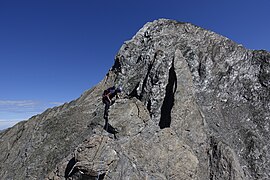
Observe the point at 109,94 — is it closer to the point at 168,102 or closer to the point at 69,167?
the point at 168,102

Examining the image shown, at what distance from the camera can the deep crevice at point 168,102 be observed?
33.2 meters

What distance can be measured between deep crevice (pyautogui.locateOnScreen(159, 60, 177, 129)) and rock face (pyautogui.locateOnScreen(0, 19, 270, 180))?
0.52 feet

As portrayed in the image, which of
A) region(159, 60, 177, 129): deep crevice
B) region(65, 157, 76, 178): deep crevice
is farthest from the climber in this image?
region(65, 157, 76, 178): deep crevice

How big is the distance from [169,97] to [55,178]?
1617 cm

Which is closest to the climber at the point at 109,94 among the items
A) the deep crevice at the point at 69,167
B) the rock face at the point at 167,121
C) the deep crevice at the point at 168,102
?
the rock face at the point at 167,121

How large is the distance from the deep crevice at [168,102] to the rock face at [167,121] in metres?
0.16

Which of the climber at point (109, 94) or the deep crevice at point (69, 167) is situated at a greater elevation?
the climber at point (109, 94)

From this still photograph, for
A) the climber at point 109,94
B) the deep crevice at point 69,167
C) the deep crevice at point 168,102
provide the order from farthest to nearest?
the deep crevice at point 168,102 → the climber at point 109,94 → the deep crevice at point 69,167

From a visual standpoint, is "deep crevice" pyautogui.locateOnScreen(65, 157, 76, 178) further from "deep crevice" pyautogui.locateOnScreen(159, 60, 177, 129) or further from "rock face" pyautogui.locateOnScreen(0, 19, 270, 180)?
"deep crevice" pyautogui.locateOnScreen(159, 60, 177, 129)

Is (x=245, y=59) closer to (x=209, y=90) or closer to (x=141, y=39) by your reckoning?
(x=209, y=90)

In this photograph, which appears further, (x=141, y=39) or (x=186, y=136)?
(x=141, y=39)

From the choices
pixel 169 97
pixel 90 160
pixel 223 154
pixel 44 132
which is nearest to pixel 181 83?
pixel 169 97

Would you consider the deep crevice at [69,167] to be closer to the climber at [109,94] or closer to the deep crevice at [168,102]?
the climber at [109,94]

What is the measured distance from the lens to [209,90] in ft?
122
